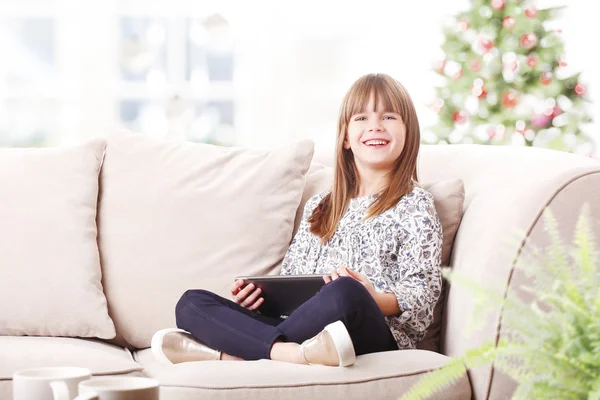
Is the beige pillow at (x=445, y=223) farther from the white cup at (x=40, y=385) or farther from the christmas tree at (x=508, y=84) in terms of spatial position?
the christmas tree at (x=508, y=84)

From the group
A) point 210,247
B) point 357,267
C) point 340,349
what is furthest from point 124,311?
point 340,349

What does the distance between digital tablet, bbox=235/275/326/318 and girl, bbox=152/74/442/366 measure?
3 cm

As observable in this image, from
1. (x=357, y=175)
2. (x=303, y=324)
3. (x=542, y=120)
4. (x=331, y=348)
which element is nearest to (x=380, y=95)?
(x=357, y=175)

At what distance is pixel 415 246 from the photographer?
6.56 ft

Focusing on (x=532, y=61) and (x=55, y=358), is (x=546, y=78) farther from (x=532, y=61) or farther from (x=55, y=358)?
(x=55, y=358)

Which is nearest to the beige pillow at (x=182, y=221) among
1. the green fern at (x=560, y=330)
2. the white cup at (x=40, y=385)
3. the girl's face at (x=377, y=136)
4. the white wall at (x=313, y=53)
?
the girl's face at (x=377, y=136)

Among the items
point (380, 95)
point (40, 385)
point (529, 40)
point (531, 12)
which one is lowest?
point (40, 385)

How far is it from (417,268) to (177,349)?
1.92 ft

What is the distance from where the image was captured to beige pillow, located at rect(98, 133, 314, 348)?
216cm

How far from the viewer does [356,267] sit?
2.11 metres

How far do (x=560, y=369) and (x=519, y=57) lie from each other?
3.95 meters

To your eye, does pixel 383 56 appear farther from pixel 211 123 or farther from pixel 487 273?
pixel 487 273

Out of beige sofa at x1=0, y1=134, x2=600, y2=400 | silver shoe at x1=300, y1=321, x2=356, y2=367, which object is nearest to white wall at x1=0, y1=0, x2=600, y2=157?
beige sofa at x1=0, y1=134, x2=600, y2=400

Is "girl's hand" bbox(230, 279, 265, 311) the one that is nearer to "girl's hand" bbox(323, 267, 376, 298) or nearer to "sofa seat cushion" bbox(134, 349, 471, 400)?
"girl's hand" bbox(323, 267, 376, 298)
